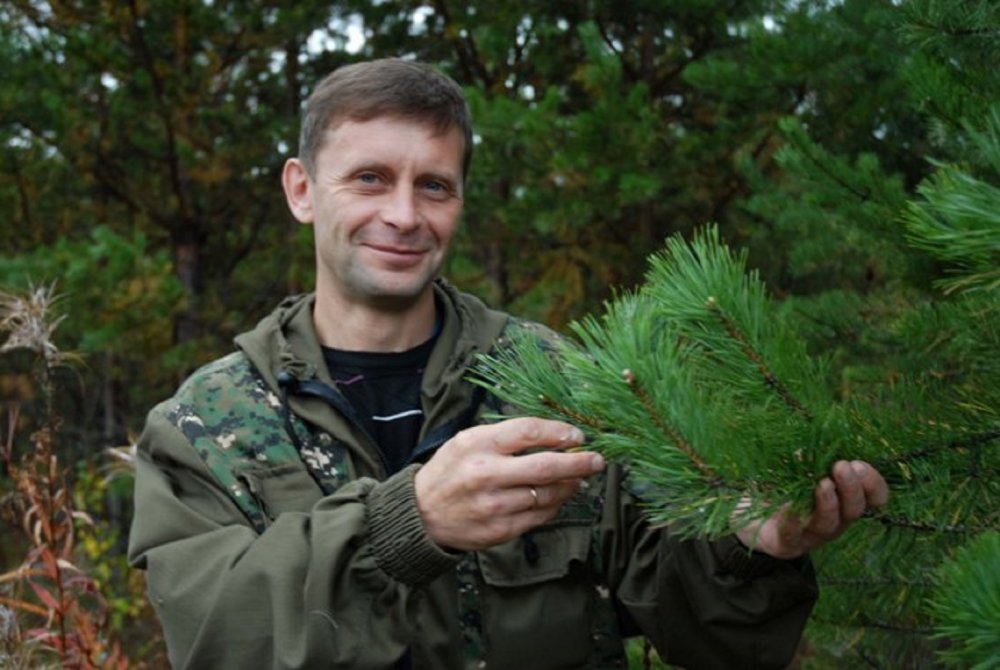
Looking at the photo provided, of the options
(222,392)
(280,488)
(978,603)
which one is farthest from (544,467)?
(222,392)

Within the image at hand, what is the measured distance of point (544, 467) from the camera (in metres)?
1.52

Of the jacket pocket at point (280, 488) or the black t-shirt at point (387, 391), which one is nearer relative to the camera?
the jacket pocket at point (280, 488)

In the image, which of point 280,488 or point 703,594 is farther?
point 280,488

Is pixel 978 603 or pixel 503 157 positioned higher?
pixel 503 157

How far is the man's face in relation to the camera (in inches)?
97.0

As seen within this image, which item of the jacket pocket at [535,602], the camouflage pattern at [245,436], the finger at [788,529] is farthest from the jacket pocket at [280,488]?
the finger at [788,529]

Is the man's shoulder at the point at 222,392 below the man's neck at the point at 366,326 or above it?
below

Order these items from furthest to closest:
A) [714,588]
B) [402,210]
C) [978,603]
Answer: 1. [402,210]
2. [714,588]
3. [978,603]

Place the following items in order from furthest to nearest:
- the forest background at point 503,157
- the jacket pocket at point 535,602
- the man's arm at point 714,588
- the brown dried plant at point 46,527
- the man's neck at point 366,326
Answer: the forest background at point 503,157 → the brown dried plant at point 46,527 → the man's neck at point 366,326 → the jacket pocket at point 535,602 → the man's arm at point 714,588

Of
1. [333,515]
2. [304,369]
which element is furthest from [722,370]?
[304,369]

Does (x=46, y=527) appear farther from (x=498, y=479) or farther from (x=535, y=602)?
(x=498, y=479)

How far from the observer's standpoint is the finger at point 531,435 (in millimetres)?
1498

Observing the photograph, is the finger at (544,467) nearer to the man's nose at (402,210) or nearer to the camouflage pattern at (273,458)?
the camouflage pattern at (273,458)

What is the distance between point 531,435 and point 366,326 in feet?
3.75
